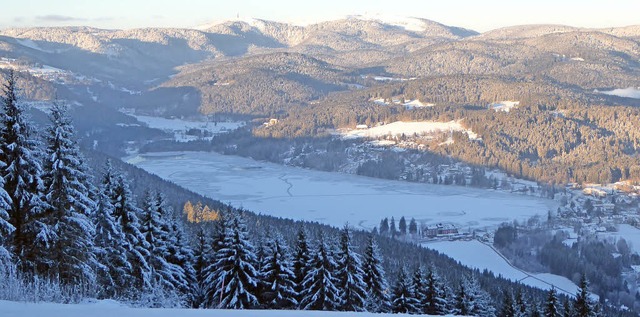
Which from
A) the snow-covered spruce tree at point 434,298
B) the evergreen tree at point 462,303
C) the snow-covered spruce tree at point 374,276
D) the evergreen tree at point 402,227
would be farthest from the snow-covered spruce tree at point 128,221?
the evergreen tree at point 402,227

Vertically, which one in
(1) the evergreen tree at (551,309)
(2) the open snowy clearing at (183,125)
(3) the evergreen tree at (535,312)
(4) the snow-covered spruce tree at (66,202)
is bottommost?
(2) the open snowy clearing at (183,125)

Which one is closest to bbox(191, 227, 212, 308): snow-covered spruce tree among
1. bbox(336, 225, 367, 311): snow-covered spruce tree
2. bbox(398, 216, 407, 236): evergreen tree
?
bbox(336, 225, 367, 311): snow-covered spruce tree

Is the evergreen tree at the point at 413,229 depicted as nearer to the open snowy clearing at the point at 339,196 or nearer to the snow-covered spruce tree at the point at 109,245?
the open snowy clearing at the point at 339,196

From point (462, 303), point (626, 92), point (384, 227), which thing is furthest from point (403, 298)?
point (626, 92)

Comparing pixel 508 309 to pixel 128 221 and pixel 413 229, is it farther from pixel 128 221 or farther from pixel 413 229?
pixel 413 229

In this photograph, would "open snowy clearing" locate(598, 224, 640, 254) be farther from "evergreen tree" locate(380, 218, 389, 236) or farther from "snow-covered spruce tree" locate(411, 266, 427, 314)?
"snow-covered spruce tree" locate(411, 266, 427, 314)
